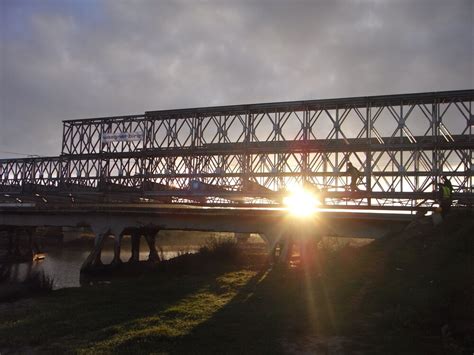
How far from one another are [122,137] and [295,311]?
4443 centimetres

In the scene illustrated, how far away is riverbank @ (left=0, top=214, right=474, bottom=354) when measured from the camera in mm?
9781

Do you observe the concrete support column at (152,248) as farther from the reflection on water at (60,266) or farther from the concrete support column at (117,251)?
the concrete support column at (117,251)

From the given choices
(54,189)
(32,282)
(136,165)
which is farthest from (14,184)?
(32,282)

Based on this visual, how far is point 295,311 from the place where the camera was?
1280 centimetres

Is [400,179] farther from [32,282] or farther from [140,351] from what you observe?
[140,351]

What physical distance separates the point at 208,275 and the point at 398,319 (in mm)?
12797

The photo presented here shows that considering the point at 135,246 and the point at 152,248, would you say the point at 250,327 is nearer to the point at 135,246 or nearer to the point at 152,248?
the point at 135,246

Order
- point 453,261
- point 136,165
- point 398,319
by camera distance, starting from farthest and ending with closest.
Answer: point 136,165
point 453,261
point 398,319

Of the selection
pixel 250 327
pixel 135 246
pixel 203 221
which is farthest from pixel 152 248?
pixel 250 327

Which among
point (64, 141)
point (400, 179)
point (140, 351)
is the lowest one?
point (140, 351)

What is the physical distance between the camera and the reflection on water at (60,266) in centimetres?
3241

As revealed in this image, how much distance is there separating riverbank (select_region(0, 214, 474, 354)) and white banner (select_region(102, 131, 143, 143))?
34.9 m

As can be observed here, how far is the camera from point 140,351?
31.2 feet

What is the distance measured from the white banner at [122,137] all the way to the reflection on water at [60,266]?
1310 centimetres
